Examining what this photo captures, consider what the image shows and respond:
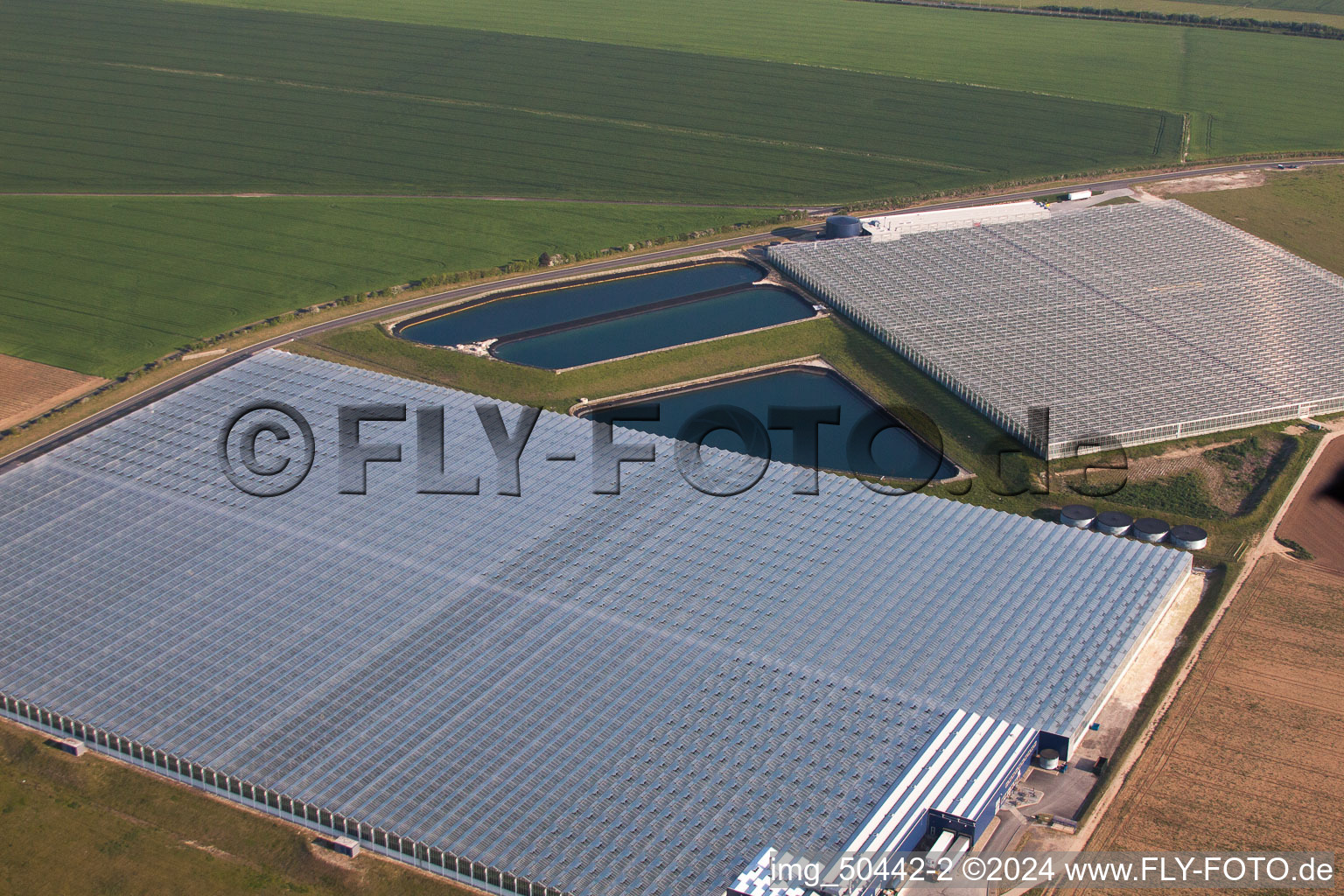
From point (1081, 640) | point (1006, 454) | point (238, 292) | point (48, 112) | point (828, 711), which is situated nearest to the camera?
point (828, 711)

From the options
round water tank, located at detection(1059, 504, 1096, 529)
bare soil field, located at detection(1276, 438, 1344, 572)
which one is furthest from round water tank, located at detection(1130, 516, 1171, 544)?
bare soil field, located at detection(1276, 438, 1344, 572)

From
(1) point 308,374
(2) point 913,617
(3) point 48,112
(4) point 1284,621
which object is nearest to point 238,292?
(1) point 308,374

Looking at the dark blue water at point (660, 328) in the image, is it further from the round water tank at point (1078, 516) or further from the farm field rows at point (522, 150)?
the round water tank at point (1078, 516)

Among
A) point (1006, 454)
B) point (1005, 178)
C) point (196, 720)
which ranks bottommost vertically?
point (196, 720)

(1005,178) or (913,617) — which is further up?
(1005,178)

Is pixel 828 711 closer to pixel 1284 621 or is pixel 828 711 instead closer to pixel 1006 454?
pixel 1284 621

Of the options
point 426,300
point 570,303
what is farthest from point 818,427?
point 426,300

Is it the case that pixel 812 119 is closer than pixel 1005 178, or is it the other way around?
pixel 1005 178
